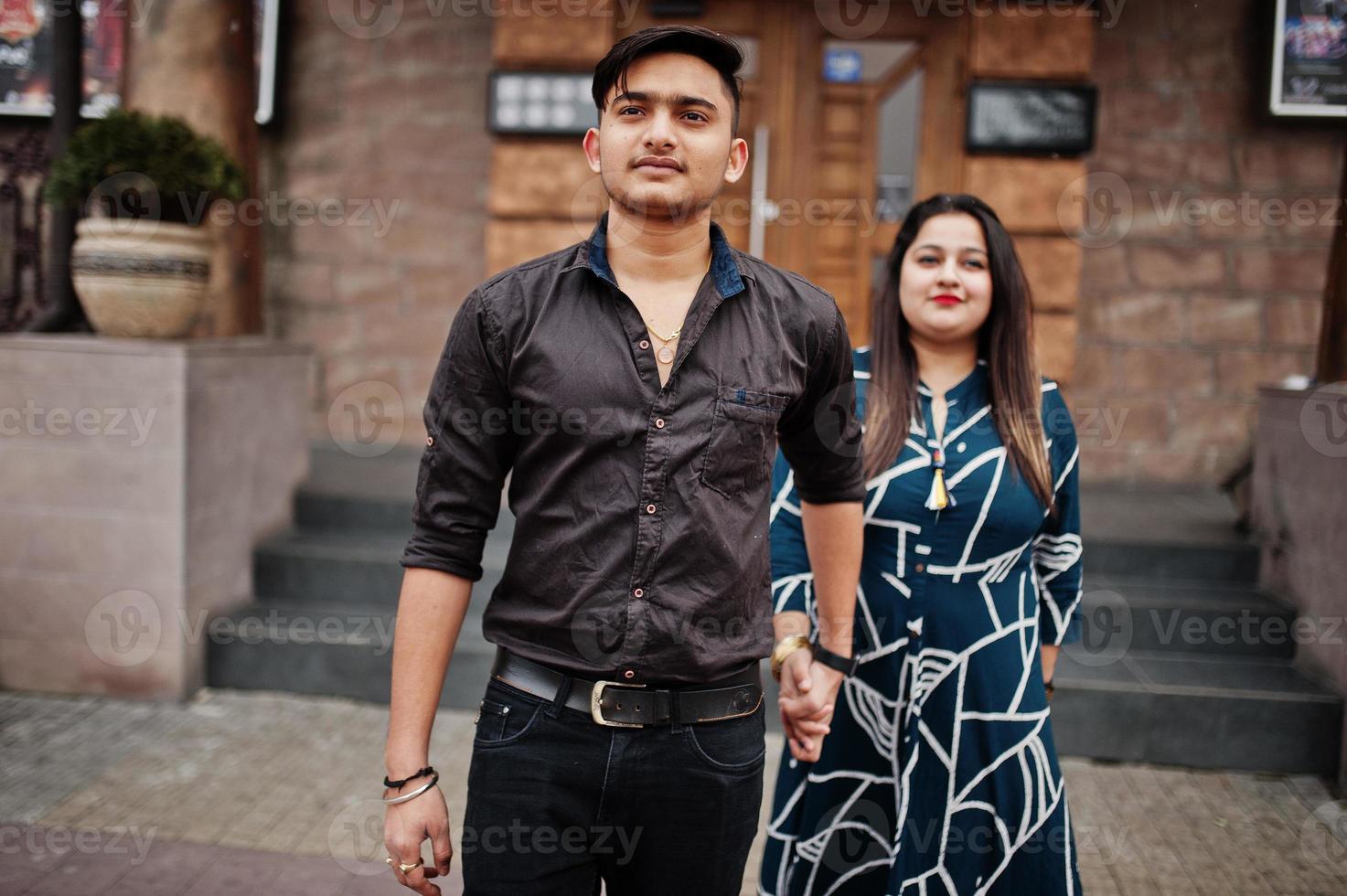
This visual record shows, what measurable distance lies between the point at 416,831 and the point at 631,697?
377 millimetres

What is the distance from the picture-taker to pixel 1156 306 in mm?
6316

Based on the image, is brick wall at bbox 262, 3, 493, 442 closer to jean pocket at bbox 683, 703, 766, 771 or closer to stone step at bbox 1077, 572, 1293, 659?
stone step at bbox 1077, 572, 1293, 659

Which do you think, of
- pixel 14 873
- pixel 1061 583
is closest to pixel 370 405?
pixel 14 873

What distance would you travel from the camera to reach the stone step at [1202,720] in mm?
3904

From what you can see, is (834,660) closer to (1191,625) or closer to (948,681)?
(948,681)

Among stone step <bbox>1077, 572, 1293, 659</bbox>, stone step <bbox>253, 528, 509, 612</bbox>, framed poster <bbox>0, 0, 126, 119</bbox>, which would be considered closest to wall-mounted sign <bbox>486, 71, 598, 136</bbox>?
stone step <bbox>253, 528, 509, 612</bbox>

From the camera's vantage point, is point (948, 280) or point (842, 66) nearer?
point (948, 280)

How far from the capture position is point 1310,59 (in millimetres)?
6016

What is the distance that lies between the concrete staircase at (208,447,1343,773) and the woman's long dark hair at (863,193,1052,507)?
2.01 m

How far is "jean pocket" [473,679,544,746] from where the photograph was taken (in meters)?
1.59

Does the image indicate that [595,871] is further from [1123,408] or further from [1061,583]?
[1123,408]

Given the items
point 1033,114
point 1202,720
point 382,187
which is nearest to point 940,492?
point 1202,720

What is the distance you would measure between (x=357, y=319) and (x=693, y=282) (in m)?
5.49

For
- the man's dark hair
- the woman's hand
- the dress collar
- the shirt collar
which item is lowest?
the woman's hand
